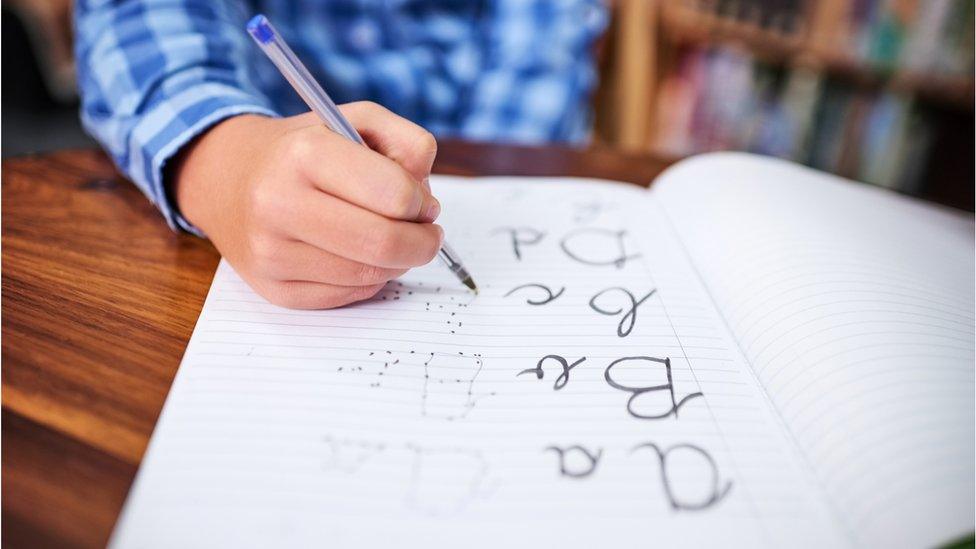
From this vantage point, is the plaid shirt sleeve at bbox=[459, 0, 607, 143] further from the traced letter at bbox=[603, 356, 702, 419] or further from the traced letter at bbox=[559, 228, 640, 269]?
the traced letter at bbox=[603, 356, 702, 419]

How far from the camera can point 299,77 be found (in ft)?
0.98

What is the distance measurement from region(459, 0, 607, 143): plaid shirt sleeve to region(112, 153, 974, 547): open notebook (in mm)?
416

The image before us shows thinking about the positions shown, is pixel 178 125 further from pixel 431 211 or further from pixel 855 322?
pixel 855 322

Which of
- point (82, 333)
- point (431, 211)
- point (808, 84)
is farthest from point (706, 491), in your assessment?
point (808, 84)

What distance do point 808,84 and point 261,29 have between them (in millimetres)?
1101

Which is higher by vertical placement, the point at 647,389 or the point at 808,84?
the point at 647,389

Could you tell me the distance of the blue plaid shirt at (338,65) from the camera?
1.39 ft

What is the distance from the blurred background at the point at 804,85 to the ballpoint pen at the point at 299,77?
0.62 m

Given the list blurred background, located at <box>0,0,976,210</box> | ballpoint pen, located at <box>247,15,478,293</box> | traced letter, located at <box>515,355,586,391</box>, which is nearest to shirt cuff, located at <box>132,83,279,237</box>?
ballpoint pen, located at <box>247,15,478,293</box>

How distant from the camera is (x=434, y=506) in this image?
0.24 m

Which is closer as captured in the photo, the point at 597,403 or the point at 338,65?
the point at 597,403

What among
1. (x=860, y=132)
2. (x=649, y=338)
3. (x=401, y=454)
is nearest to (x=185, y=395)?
(x=401, y=454)

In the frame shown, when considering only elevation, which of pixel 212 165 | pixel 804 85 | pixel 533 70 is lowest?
pixel 804 85

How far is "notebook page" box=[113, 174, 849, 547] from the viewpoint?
0.77ft
